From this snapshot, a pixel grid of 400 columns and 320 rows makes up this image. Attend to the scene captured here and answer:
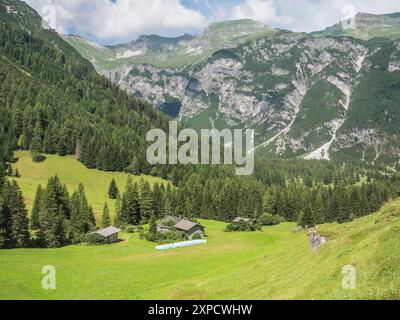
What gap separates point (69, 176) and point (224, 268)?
130 metres

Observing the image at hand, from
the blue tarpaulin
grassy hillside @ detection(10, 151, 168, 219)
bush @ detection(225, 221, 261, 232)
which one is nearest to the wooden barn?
the blue tarpaulin

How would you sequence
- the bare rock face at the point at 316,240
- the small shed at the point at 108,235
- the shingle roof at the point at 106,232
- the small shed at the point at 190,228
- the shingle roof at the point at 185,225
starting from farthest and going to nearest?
1. the shingle roof at the point at 185,225
2. the small shed at the point at 190,228
3. the shingle roof at the point at 106,232
4. the small shed at the point at 108,235
5. the bare rock face at the point at 316,240

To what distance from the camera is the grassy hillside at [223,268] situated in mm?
32531

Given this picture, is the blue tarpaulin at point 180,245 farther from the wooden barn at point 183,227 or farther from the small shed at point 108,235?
the small shed at point 108,235

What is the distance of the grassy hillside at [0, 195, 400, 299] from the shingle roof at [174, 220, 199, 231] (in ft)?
22.5

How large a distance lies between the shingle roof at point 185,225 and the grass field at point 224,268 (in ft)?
24.1

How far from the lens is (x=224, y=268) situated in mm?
68688

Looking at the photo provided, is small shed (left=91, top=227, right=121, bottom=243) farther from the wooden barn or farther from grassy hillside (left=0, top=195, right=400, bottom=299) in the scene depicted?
the wooden barn

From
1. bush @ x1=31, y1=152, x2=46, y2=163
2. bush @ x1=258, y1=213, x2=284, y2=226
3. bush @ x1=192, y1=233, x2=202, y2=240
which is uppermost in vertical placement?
bush @ x1=31, y1=152, x2=46, y2=163

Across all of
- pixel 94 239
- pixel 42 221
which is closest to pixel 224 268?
pixel 94 239

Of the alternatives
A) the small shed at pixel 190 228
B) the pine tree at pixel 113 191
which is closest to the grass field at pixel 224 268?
the small shed at pixel 190 228

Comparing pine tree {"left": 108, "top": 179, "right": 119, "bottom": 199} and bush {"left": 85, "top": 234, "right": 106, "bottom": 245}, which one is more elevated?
pine tree {"left": 108, "top": 179, "right": 119, "bottom": 199}

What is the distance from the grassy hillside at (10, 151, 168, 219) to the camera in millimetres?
165375
